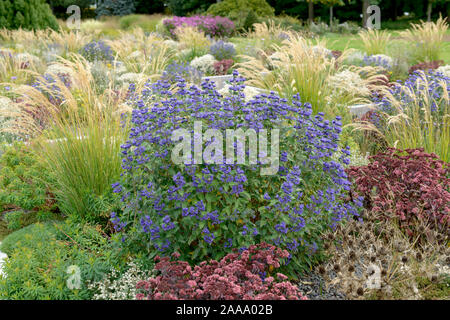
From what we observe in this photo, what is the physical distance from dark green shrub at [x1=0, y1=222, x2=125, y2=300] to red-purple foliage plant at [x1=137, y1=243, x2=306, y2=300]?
40 cm

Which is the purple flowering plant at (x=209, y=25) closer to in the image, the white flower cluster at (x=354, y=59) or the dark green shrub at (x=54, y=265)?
the white flower cluster at (x=354, y=59)

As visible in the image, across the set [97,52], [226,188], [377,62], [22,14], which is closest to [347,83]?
[377,62]

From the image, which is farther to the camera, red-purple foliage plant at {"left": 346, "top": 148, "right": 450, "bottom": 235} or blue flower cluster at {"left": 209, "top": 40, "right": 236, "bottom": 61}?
blue flower cluster at {"left": 209, "top": 40, "right": 236, "bottom": 61}

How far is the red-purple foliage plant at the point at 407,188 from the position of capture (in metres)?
3.39

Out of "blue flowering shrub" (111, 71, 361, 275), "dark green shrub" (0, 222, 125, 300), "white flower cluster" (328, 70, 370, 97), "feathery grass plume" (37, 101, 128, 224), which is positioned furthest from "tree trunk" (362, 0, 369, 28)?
"dark green shrub" (0, 222, 125, 300)

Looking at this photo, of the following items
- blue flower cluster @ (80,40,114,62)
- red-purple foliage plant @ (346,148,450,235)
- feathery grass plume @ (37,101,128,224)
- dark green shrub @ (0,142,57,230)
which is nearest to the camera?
red-purple foliage plant @ (346,148,450,235)

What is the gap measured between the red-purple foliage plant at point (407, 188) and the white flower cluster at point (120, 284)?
5.71 feet

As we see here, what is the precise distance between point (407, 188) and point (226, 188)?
173 centimetres

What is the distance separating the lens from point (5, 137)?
5.48 meters

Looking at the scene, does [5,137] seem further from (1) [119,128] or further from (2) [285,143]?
(2) [285,143]

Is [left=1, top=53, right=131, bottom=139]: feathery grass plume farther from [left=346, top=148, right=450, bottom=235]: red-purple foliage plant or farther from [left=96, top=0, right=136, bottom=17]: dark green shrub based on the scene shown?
[left=96, top=0, right=136, bottom=17]: dark green shrub

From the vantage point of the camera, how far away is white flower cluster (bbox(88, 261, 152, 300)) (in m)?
2.81

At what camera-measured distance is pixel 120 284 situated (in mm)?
2934
